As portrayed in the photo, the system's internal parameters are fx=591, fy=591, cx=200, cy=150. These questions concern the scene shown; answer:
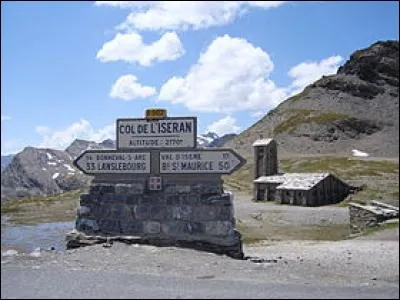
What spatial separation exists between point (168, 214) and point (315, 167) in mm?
113059

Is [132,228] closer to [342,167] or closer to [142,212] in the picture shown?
[142,212]

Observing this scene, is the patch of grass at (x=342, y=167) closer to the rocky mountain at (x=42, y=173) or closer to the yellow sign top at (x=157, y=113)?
the rocky mountain at (x=42, y=173)

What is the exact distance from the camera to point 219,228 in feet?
53.1

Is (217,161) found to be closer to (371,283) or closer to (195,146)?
(195,146)

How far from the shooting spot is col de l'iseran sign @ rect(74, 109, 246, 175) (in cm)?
1653

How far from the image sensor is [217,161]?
54.1 feet

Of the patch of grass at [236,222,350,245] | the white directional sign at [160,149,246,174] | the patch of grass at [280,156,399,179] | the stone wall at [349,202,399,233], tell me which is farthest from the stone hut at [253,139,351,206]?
the white directional sign at [160,149,246,174]

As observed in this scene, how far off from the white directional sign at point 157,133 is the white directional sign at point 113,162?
0.91ft

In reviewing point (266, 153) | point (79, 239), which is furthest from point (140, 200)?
point (266, 153)

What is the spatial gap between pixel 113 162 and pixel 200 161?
265 cm

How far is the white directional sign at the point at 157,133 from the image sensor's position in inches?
666

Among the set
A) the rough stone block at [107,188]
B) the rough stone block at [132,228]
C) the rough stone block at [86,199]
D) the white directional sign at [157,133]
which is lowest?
the rough stone block at [132,228]

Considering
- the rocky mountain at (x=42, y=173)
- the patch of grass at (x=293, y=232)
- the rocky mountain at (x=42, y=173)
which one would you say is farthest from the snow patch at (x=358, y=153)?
the patch of grass at (x=293, y=232)

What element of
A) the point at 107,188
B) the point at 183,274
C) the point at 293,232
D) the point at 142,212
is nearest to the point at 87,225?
the point at 107,188
